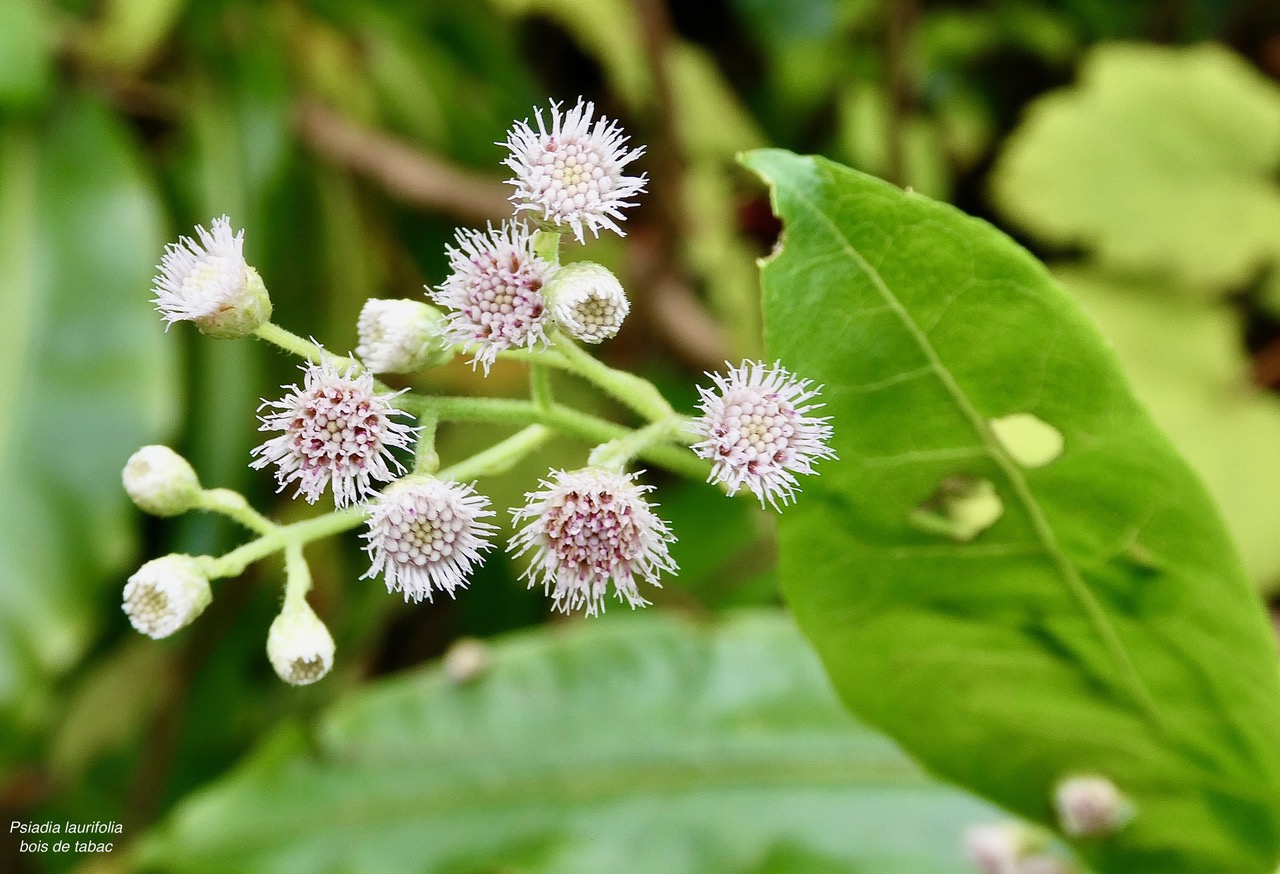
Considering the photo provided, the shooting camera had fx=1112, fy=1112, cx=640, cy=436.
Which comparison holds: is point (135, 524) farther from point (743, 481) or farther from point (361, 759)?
point (743, 481)

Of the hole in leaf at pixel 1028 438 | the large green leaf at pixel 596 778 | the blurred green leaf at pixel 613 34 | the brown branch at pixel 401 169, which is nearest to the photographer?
the hole in leaf at pixel 1028 438

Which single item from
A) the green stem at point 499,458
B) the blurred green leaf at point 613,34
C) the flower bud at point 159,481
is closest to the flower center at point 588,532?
the green stem at point 499,458

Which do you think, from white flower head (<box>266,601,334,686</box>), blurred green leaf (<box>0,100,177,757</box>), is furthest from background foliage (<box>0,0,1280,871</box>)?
white flower head (<box>266,601,334,686</box>)

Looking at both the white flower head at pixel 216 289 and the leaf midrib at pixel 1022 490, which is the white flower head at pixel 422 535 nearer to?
the white flower head at pixel 216 289

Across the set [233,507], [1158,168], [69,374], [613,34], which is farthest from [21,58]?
[1158,168]

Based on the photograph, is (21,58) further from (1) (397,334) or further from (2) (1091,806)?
(2) (1091,806)

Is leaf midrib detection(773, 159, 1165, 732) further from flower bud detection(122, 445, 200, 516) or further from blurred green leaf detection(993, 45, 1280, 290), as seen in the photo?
blurred green leaf detection(993, 45, 1280, 290)
